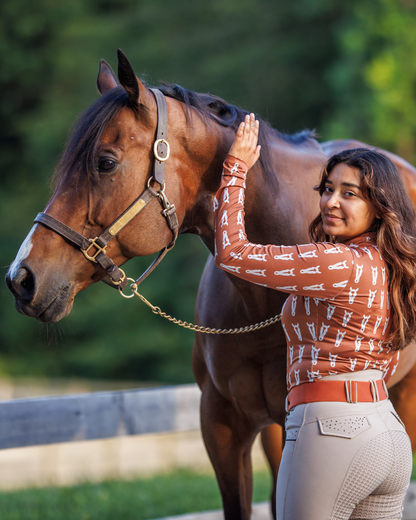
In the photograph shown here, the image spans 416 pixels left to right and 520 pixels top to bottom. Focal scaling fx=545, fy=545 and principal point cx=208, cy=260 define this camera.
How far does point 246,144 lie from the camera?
1.87m

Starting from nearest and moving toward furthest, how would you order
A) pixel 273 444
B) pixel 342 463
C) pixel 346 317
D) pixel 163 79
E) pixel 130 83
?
pixel 342 463 → pixel 346 317 → pixel 130 83 → pixel 273 444 → pixel 163 79

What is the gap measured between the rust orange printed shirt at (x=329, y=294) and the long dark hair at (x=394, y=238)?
0.03 m

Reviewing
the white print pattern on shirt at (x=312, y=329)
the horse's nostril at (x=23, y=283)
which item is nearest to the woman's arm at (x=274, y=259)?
the white print pattern on shirt at (x=312, y=329)

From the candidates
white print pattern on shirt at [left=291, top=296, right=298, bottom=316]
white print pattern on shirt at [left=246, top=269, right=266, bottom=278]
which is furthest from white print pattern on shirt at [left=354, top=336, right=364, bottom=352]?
white print pattern on shirt at [left=246, top=269, right=266, bottom=278]

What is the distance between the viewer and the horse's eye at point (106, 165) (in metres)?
1.82

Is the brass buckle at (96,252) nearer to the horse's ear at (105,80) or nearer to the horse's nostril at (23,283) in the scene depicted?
the horse's nostril at (23,283)

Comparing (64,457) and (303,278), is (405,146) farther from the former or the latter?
(303,278)

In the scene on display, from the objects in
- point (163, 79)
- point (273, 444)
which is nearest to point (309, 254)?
point (273, 444)

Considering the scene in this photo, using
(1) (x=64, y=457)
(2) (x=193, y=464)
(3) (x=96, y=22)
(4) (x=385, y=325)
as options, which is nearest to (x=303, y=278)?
(4) (x=385, y=325)

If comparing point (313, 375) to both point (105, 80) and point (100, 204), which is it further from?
point (105, 80)

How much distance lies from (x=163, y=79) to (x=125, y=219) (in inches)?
383

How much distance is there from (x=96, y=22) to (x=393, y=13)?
836 cm

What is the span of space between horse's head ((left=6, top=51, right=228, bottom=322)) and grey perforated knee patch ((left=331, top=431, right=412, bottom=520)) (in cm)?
96

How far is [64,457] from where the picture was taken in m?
6.61
